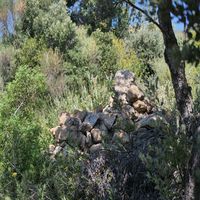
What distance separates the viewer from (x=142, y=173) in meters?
4.95

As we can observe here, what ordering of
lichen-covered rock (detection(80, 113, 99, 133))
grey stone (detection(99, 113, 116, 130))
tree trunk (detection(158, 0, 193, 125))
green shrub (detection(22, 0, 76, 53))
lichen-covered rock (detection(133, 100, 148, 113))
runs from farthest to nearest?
green shrub (detection(22, 0, 76, 53))
lichen-covered rock (detection(133, 100, 148, 113))
lichen-covered rock (detection(80, 113, 99, 133))
grey stone (detection(99, 113, 116, 130))
tree trunk (detection(158, 0, 193, 125))

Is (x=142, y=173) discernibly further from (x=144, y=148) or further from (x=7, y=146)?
(x=7, y=146)

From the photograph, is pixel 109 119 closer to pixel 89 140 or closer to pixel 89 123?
pixel 89 123

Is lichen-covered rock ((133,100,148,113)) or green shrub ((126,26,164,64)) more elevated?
green shrub ((126,26,164,64))

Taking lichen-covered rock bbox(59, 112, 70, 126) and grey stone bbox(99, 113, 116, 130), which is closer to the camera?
grey stone bbox(99, 113, 116, 130)

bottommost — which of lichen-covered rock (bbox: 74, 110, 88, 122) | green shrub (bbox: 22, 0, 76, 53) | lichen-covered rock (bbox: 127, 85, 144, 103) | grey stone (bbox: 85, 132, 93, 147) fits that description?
grey stone (bbox: 85, 132, 93, 147)

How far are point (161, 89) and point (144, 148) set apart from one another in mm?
3818

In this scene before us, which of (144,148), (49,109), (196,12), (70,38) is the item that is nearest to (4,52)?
(70,38)

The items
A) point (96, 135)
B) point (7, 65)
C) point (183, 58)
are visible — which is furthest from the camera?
point (7, 65)

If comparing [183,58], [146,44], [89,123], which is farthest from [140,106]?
[146,44]

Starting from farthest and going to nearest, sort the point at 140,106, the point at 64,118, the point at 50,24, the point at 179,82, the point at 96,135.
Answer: the point at 50,24 → the point at 64,118 → the point at 140,106 → the point at 96,135 → the point at 179,82

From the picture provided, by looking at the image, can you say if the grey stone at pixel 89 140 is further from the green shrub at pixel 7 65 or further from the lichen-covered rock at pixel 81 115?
the green shrub at pixel 7 65

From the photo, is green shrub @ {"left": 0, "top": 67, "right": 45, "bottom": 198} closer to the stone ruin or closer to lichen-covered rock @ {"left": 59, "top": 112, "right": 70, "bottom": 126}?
the stone ruin

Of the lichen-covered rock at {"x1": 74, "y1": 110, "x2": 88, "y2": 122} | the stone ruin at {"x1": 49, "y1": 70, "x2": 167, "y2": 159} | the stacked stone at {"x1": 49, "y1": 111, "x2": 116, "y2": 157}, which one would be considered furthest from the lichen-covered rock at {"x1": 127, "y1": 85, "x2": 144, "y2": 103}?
the lichen-covered rock at {"x1": 74, "y1": 110, "x2": 88, "y2": 122}
